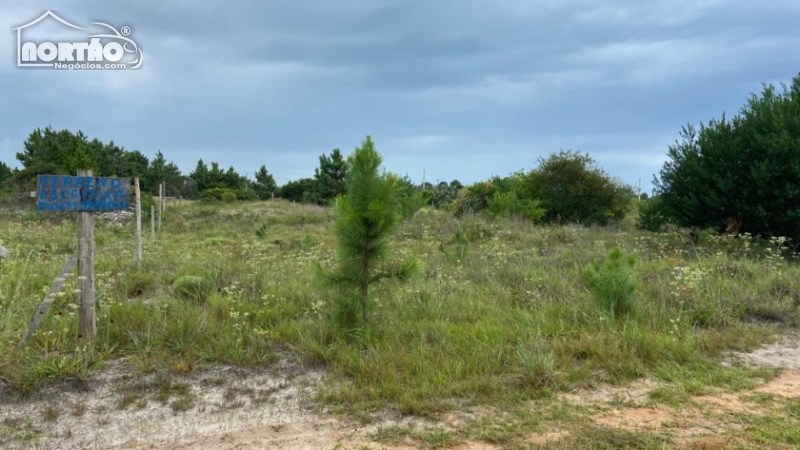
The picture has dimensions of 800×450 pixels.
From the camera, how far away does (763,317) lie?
5703 mm

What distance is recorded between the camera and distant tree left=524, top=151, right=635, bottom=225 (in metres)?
16.3

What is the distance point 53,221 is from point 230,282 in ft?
50.4

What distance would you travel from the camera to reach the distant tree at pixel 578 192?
16281 millimetres

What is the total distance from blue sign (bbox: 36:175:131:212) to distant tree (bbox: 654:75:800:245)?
1114 cm

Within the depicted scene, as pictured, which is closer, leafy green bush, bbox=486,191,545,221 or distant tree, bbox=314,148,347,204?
leafy green bush, bbox=486,191,545,221

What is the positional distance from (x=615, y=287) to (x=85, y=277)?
16.1ft

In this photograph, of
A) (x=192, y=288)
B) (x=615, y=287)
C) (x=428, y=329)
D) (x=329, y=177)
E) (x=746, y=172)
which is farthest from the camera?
(x=329, y=177)

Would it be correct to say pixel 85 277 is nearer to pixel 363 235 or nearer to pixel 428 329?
pixel 363 235

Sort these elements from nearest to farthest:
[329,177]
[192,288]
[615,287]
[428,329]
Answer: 1. [428,329]
2. [615,287]
3. [192,288]
4. [329,177]

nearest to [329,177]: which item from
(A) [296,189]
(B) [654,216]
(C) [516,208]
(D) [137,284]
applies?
(A) [296,189]

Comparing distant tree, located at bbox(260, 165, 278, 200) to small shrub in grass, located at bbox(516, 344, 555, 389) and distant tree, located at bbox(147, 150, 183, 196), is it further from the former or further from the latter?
small shrub in grass, located at bbox(516, 344, 555, 389)

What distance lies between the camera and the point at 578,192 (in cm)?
1630

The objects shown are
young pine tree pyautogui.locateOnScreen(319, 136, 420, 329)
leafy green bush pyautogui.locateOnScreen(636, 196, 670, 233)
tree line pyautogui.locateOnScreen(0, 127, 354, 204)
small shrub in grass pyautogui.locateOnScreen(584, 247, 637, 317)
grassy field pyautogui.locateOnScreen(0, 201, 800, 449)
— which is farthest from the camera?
tree line pyautogui.locateOnScreen(0, 127, 354, 204)

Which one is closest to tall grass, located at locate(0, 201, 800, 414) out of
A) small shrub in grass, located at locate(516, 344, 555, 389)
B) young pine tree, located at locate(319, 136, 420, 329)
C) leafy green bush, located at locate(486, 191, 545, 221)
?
small shrub in grass, located at locate(516, 344, 555, 389)
